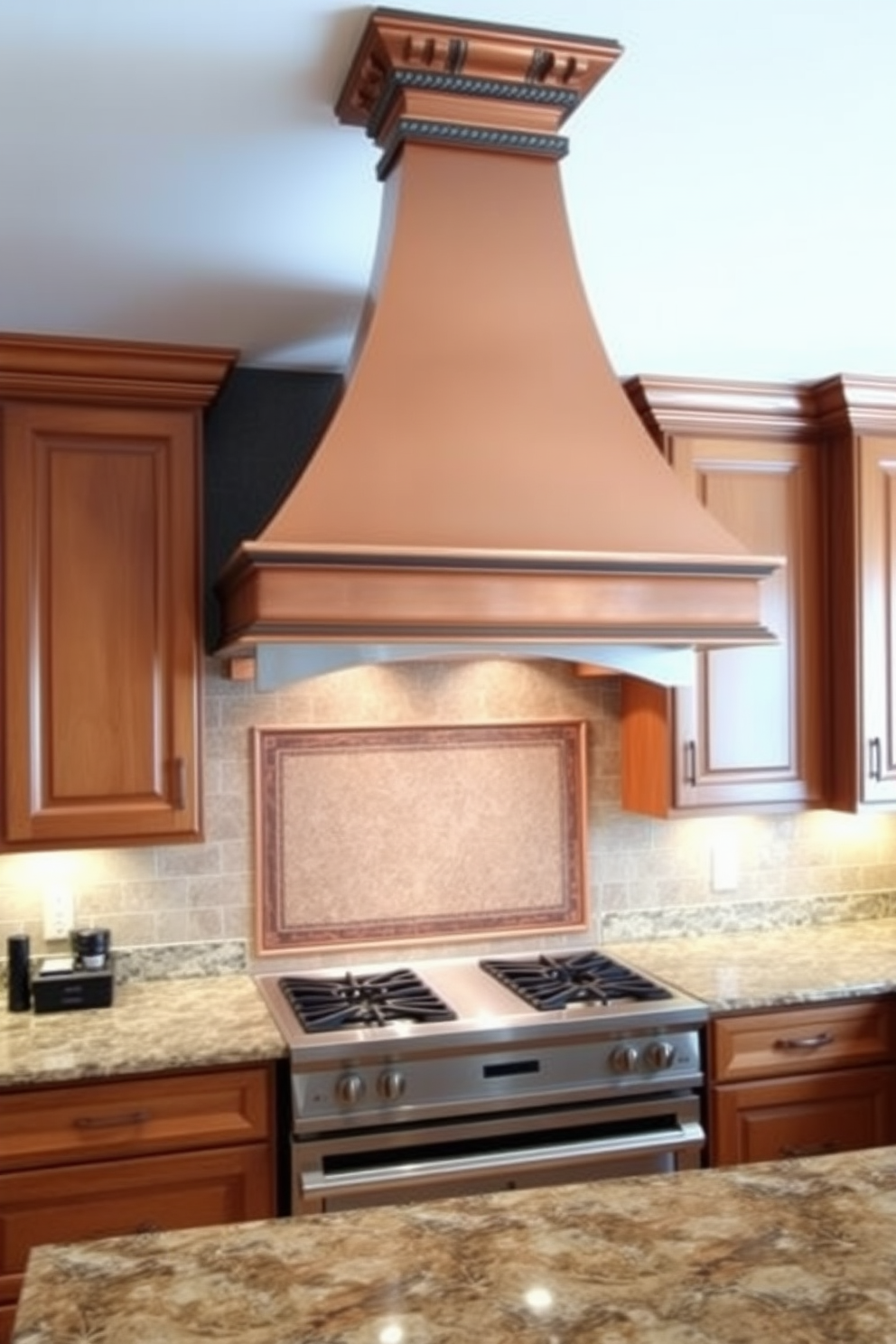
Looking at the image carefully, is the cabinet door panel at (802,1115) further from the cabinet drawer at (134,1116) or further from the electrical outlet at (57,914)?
the electrical outlet at (57,914)

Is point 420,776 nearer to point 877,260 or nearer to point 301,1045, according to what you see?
point 301,1045

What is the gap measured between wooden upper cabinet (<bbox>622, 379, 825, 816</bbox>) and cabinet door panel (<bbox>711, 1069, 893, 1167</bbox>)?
733 millimetres

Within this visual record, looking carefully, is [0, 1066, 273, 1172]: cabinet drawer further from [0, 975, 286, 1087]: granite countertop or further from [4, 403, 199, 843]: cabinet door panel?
[4, 403, 199, 843]: cabinet door panel

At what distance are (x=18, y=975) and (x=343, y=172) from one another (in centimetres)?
199

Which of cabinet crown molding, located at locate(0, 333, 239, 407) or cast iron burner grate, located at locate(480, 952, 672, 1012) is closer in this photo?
cabinet crown molding, located at locate(0, 333, 239, 407)

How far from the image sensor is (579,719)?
3.20 m

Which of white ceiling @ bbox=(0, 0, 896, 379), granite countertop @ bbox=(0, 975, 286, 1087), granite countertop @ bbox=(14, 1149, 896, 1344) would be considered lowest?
granite countertop @ bbox=(0, 975, 286, 1087)

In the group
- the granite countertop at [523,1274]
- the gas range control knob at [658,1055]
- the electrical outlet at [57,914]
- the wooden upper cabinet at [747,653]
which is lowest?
the gas range control knob at [658,1055]

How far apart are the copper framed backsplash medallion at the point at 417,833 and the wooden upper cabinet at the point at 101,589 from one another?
0.39m

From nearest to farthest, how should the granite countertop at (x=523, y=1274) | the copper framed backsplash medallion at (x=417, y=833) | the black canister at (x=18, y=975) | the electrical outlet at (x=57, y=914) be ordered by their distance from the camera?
the granite countertop at (x=523, y=1274), the black canister at (x=18, y=975), the electrical outlet at (x=57, y=914), the copper framed backsplash medallion at (x=417, y=833)

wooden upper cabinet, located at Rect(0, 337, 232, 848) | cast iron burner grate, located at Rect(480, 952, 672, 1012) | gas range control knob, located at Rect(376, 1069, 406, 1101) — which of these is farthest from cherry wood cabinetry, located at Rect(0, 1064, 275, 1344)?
cast iron burner grate, located at Rect(480, 952, 672, 1012)

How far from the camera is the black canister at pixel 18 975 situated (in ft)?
8.62

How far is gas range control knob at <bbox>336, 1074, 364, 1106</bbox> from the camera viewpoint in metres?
2.35

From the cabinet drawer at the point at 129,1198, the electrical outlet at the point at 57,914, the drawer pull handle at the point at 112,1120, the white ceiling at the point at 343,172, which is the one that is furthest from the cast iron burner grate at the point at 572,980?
the white ceiling at the point at 343,172
